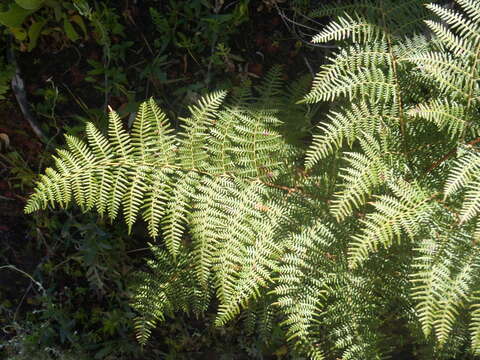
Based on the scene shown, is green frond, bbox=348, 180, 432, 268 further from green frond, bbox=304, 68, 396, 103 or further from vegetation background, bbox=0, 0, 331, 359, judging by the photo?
vegetation background, bbox=0, 0, 331, 359

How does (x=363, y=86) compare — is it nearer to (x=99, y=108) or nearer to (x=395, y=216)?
(x=395, y=216)

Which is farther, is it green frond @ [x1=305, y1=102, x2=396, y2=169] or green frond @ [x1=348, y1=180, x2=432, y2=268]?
green frond @ [x1=305, y1=102, x2=396, y2=169]

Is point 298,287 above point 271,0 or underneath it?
underneath

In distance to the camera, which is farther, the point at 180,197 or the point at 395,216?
the point at 180,197

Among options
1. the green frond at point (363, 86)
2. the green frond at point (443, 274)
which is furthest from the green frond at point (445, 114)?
the green frond at point (443, 274)

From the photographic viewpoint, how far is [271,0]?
2.94m

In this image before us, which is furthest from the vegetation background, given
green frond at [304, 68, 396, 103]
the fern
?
green frond at [304, 68, 396, 103]

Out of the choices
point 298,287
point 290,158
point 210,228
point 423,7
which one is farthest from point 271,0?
point 298,287

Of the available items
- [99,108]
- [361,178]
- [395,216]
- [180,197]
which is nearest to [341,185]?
[361,178]

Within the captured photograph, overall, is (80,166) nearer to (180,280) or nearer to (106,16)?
(180,280)

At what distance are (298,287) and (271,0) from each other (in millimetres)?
1780

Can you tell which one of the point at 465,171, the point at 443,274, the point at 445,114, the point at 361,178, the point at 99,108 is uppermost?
the point at 445,114

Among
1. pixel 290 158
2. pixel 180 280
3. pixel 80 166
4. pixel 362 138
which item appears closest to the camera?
pixel 80 166

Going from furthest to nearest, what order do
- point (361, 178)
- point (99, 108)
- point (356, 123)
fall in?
point (99, 108)
point (356, 123)
point (361, 178)
